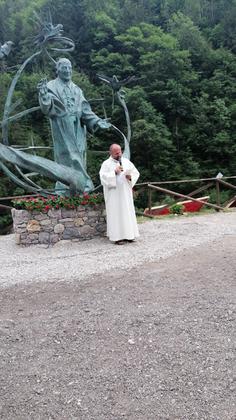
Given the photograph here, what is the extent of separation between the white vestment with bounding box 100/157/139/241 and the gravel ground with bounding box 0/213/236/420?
105cm

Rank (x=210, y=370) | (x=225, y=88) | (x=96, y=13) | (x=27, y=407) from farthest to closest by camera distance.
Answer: (x=96, y=13), (x=225, y=88), (x=210, y=370), (x=27, y=407)

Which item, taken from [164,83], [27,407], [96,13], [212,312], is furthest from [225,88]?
[27,407]

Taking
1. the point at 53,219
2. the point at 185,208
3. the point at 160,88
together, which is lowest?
the point at 185,208

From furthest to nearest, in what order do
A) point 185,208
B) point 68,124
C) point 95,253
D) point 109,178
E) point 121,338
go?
point 185,208
point 68,124
point 109,178
point 95,253
point 121,338

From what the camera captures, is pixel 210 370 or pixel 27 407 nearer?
pixel 27 407

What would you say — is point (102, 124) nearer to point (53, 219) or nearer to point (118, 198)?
point (118, 198)

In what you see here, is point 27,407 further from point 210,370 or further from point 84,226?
point 84,226

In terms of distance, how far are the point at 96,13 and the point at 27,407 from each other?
28026 millimetres

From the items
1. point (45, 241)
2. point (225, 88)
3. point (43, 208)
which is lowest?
point (45, 241)

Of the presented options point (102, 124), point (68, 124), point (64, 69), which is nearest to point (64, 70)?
point (64, 69)

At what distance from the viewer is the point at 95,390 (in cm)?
244

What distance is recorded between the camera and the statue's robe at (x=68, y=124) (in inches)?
292

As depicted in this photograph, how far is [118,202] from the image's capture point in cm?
662

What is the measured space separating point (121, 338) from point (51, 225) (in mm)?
4143
